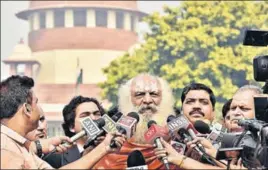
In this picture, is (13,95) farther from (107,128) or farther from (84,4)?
(84,4)

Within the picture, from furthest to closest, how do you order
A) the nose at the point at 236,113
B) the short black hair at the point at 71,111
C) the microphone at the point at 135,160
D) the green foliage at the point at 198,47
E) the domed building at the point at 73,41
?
the domed building at the point at 73,41
the green foliage at the point at 198,47
the short black hair at the point at 71,111
the nose at the point at 236,113
the microphone at the point at 135,160

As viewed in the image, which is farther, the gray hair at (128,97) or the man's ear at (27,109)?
the gray hair at (128,97)

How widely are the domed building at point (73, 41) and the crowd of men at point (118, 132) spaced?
59.3 metres

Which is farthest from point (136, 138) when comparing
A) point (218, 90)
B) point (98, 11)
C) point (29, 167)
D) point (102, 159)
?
point (98, 11)

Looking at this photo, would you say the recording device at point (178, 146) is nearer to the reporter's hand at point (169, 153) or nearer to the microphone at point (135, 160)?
the microphone at point (135, 160)

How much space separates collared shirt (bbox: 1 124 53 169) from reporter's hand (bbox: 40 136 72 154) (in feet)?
1.56

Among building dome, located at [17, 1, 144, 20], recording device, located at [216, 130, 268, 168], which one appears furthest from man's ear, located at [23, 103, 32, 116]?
building dome, located at [17, 1, 144, 20]

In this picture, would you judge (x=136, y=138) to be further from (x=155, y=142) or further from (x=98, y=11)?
(x=98, y=11)

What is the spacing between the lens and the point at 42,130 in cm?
891

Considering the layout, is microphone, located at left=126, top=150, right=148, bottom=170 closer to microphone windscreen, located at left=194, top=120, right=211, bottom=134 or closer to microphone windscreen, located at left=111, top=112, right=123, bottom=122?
microphone windscreen, located at left=111, top=112, right=123, bottom=122

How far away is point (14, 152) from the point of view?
6.06m

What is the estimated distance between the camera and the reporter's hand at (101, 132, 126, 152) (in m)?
6.34

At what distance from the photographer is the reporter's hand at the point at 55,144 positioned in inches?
267

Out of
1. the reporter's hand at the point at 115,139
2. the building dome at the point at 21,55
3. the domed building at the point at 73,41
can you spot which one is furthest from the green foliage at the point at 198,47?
the reporter's hand at the point at 115,139
